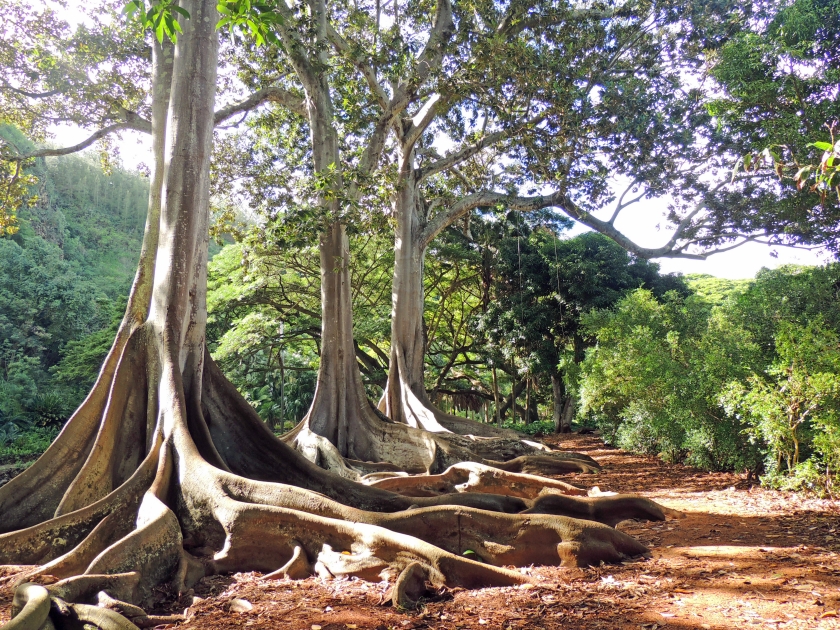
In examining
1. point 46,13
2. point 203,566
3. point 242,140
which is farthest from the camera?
point 242,140

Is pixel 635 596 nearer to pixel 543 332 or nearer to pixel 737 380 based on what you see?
pixel 737 380

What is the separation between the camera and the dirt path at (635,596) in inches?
116

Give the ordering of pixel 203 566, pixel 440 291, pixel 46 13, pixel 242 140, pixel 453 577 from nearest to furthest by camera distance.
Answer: pixel 453 577, pixel 203 566, pixel 46 13, pixel 242 140, pixel 440 291

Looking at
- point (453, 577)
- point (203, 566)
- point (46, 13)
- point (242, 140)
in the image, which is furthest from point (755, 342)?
point (46, 13)

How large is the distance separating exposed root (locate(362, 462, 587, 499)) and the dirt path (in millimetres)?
1800

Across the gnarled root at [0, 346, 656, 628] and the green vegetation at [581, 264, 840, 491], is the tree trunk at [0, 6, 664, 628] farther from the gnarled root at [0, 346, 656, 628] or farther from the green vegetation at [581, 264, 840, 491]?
the green vegetation at [581, 264, 840, 491]

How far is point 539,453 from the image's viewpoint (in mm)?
9328

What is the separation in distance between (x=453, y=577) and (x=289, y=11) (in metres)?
7.65

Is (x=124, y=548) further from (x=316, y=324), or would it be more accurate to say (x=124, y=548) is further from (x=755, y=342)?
(x=316, y=324)

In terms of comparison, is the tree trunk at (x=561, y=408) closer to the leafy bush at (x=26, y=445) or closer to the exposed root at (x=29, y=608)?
the leafy bush at (x=26, y=445)

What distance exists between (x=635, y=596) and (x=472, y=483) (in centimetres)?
345

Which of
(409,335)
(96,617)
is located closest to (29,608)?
(96,617)

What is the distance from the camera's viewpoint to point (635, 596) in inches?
129

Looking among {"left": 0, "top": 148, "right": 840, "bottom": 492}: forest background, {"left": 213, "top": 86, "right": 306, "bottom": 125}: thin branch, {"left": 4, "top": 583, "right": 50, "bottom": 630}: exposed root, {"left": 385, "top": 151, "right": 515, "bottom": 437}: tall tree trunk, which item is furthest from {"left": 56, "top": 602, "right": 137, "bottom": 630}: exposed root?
{"left": 213, "top": 86, "right": 306, "bottom": 125}: thin branch
